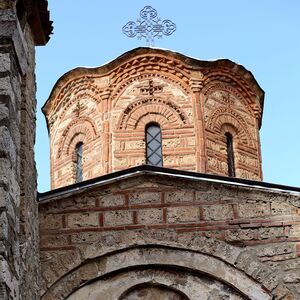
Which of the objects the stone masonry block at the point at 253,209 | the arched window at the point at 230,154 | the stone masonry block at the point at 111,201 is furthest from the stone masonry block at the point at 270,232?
the arched window at the point at 230,154

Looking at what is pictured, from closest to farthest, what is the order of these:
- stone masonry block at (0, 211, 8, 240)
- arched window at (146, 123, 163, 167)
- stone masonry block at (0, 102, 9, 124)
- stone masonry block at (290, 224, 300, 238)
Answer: stone masonry block at (0, 211, 8, 240) < stone masonry block at (0, 102, 9, 124) < stone masonry block at (290, 224, 300, 238) < arched window at (146, 123, 163, 167)

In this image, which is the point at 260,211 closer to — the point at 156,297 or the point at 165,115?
the point at 156,297

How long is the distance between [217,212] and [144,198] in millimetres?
760

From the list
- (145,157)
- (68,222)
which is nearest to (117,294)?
(68,222)

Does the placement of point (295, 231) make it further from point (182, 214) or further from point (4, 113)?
point (4, 113)

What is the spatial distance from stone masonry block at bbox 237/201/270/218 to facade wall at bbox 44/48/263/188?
4301 mm

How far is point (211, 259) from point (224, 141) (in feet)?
18.4

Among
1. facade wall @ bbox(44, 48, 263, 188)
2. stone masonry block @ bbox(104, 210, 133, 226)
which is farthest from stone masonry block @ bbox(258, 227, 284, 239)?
facade wall @ bbox(44, 48, 263, 188)

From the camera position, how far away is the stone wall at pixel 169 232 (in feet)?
26.7

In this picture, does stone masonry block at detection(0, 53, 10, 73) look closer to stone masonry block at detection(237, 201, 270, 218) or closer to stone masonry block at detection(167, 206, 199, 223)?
stone masonry block at detection(167, 206, 199, 223)

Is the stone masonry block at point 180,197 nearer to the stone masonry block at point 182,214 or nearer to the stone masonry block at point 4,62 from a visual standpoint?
the stone masonry block at point 182,214

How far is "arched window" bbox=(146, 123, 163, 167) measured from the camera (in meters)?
12.9

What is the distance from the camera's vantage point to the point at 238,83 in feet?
45.9

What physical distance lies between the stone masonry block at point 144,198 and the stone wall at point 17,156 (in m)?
1.48
